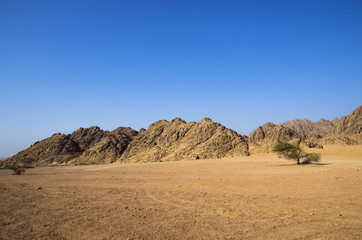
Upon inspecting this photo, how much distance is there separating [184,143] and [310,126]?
12760cm

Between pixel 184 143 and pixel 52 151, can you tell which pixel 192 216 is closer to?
pixel 184 143

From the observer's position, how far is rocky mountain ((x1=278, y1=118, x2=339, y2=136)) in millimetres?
145350

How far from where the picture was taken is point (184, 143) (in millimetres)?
66688

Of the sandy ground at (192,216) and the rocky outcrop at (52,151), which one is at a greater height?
the rocky outcrop at (52,151)

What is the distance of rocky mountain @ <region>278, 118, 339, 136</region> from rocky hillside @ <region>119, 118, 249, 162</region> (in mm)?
98264

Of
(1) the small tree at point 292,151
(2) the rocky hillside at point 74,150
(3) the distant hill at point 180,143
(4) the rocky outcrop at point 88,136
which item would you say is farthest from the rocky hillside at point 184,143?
(4) the rocky outcrop at point 88,136

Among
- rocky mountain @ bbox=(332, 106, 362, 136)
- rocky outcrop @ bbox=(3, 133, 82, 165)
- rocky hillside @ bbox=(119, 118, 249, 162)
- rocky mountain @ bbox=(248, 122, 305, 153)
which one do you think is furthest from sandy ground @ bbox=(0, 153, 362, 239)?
rocky outcrop @ bbox=(3, 133, 82, 165)

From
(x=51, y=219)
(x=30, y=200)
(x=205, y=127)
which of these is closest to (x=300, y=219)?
(x=51, y=219)

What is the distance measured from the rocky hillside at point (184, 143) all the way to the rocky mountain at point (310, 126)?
322 ft

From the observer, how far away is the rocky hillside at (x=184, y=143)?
57.3m

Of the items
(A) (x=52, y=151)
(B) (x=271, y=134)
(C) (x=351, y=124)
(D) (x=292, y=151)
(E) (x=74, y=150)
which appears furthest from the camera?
(E) (x=74, y=150)

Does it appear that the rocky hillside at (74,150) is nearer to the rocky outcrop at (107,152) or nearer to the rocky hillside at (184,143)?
the rocky outcrop at (107,152)

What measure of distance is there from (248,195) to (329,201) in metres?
3.48

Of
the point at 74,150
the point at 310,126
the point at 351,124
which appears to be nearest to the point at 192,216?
the point at 351,124
